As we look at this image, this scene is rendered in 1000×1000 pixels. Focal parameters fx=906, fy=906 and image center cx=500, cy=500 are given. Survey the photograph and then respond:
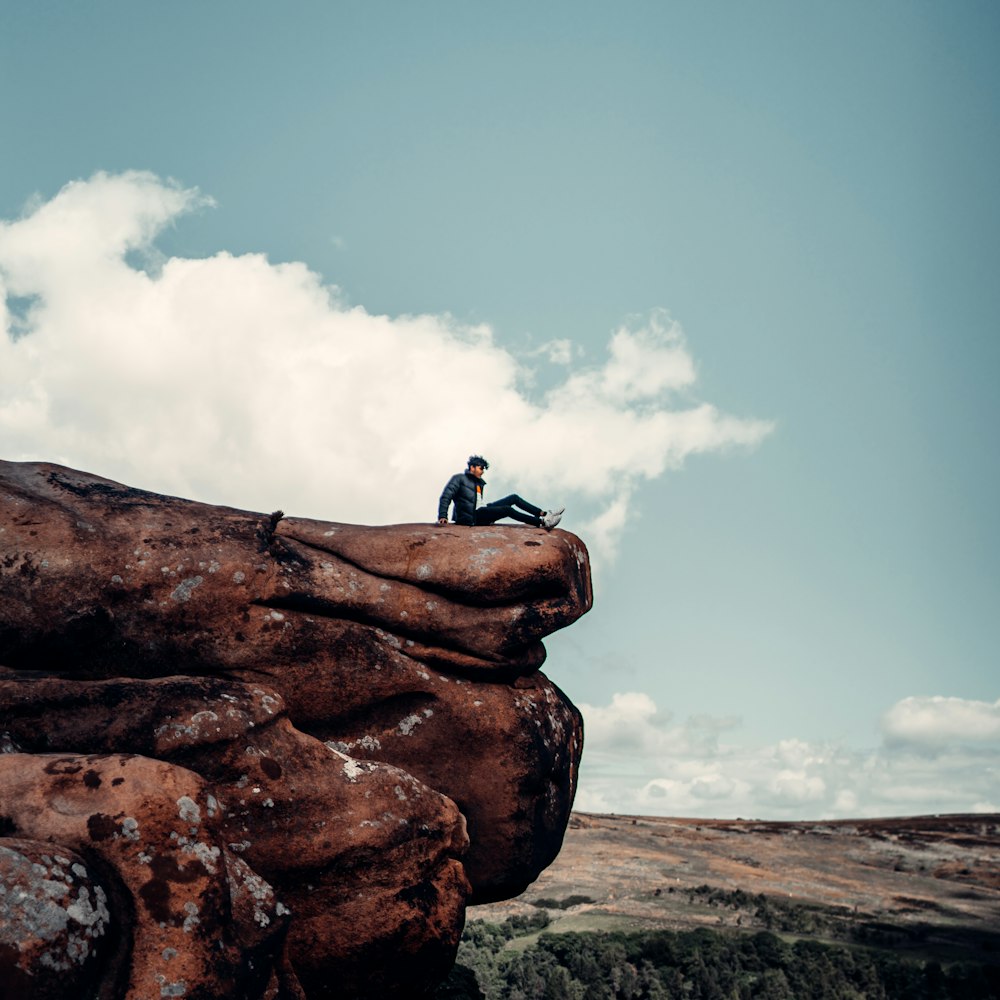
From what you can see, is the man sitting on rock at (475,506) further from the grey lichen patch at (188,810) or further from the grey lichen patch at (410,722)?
the grey lichen patch at (188,810)

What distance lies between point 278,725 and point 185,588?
3.89 metres

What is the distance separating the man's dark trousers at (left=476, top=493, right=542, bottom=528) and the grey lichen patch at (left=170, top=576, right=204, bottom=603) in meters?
7.62

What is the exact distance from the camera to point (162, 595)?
17.6 metres

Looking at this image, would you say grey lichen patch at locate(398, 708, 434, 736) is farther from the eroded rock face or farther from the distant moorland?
the distant moorland

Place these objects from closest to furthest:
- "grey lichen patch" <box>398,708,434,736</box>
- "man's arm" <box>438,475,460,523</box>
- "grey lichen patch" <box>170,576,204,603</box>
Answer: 1. "grey lichen patch" <box>170,576,204,603</box>
2. "grey lichen patch" <box>398,708,434,736</box>
3. "man's arm" <box>438,475,460,523</box>

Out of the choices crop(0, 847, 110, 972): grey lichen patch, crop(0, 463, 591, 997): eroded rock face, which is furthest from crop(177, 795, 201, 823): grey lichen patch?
crop(0, 847, 110, 972): grey lichen patch

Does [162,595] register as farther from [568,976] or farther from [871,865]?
[871,865]

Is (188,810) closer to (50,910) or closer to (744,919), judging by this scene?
(50,910)

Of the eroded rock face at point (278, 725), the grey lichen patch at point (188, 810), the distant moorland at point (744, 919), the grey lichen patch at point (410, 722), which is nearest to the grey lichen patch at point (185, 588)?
the eroded rock face at point (278, 725)

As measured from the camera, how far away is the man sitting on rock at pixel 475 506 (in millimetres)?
22672

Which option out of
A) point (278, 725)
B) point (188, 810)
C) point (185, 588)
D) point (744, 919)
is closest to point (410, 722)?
point (278, 725)

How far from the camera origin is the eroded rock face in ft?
38.4

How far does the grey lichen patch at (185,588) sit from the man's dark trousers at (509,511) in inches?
300

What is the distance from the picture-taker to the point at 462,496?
23.0 metres
